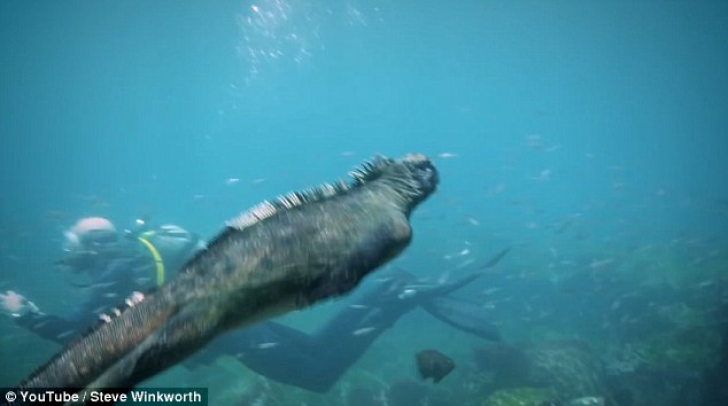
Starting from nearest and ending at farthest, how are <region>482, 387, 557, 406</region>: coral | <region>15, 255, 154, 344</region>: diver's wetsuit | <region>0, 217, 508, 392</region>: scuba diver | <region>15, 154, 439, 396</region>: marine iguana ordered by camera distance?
<region>15, 154, 439, 396</region>: marine iguana, <region>15, 255, 154, 344</region>: diver's wetsuit, <region>0, 217, 508, 392</region>: scuba diver, <region>482, 387, 557, 406</region>: coral

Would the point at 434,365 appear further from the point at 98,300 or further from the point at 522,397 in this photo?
the point at 98,300

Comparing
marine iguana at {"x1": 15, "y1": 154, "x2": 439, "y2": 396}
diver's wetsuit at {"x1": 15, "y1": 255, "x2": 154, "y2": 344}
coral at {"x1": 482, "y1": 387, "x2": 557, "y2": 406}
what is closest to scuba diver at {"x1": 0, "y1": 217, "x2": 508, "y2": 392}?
diver's wetsuit at {"x1": 15, "y1": 255, "x2": 154, "y2": 344}

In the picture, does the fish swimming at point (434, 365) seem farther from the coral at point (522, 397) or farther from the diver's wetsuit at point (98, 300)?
the diver's wetsuit at point (98, 300)

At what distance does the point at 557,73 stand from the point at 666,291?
50853 mm

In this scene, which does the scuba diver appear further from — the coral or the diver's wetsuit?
the coral

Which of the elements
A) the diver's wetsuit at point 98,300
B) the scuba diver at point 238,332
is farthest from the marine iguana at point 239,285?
the diver's wetsuit at point 98,300

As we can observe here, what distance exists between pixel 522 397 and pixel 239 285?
877 cm

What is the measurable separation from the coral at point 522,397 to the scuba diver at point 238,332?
2718mm

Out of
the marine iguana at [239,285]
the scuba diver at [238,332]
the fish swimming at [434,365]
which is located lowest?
the fish swimming at [434,365]

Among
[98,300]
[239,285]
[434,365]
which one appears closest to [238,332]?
[98,300]

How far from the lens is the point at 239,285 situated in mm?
1770

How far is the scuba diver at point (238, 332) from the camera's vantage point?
757 centimetres

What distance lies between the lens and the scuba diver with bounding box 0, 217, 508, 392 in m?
7.57

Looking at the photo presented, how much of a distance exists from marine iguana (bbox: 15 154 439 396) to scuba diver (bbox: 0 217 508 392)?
5694mm
